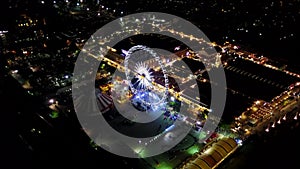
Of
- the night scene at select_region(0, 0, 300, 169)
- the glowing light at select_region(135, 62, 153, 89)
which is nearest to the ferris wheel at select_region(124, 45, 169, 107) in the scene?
the glowing light at select_region(135, 62, 153, 89)

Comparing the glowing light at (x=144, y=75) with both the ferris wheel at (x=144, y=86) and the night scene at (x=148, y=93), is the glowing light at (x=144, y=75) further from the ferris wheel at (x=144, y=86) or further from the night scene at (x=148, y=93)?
the night scene at (x=148, y=93)

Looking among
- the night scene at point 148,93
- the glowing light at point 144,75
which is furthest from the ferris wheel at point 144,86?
the night scene at point 148,93

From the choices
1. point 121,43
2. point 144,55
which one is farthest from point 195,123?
point 121,43

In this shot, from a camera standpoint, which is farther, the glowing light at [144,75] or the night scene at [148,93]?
the glowing light at [144,75]

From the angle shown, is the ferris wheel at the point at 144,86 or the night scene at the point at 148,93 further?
the ferris wheel at the point at 144,86

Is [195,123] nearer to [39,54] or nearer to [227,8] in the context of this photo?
[39,54]

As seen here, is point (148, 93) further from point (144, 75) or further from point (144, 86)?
point (144, 75)

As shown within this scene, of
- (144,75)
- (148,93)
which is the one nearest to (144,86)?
(148,93)

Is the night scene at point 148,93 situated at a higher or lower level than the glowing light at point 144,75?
lower
